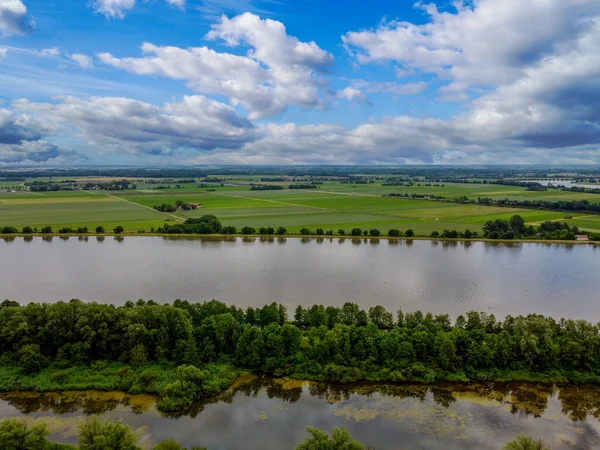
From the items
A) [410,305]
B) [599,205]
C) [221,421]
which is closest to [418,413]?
[221,421]

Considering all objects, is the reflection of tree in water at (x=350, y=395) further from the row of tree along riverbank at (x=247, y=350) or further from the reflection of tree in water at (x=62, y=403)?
the row of tree along riverbank at (x=247, y=350)

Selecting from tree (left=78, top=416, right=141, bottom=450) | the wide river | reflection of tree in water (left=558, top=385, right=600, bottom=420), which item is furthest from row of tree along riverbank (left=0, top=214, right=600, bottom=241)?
tree (left=78, top=416, right=141, bottom=450)

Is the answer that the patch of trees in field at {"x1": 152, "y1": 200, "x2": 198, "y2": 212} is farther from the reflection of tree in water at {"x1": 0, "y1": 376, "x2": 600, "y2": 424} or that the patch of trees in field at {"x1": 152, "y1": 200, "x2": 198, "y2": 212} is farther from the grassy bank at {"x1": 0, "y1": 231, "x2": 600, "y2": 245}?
the reflection of tree in water at {"x1": 0, "y1": 376, "x2": 600, "y2": 424}

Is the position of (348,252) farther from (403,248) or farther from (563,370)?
(563,370)

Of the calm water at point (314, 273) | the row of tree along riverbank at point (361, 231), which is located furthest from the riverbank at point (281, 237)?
the calm water at point (314, 273)

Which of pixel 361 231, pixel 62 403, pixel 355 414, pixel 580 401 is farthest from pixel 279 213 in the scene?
pixel 580 401

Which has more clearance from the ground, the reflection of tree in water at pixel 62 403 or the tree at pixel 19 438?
the tree at pixel 19 438
